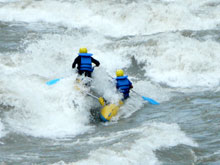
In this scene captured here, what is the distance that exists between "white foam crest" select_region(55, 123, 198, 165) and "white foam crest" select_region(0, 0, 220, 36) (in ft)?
32.3

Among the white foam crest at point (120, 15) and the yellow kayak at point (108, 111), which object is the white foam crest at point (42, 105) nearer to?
the yellow kayak at point (108, 111)

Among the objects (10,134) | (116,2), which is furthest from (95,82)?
(116,2)

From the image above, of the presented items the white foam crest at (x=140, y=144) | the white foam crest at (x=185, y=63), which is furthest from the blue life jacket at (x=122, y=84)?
the white foam crest at (x=185, y=63)

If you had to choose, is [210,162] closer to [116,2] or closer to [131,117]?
[131,117]

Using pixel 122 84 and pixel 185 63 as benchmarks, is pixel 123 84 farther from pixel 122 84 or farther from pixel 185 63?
pixel 185 63

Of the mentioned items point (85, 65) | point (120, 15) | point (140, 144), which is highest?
point (120, 15)

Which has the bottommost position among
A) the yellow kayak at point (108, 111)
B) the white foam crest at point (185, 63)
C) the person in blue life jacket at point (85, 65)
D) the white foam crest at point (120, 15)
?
the yellow kayak at point (108, 111)

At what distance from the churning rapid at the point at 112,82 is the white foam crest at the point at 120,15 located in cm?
5

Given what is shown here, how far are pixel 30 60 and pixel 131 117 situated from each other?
5030mm

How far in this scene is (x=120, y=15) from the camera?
19.4 metres

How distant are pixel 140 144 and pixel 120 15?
503 inches

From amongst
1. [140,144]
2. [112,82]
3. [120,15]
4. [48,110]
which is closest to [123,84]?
[112,82]

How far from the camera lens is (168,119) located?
9195 mm

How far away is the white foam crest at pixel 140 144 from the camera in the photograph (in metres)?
6.60
